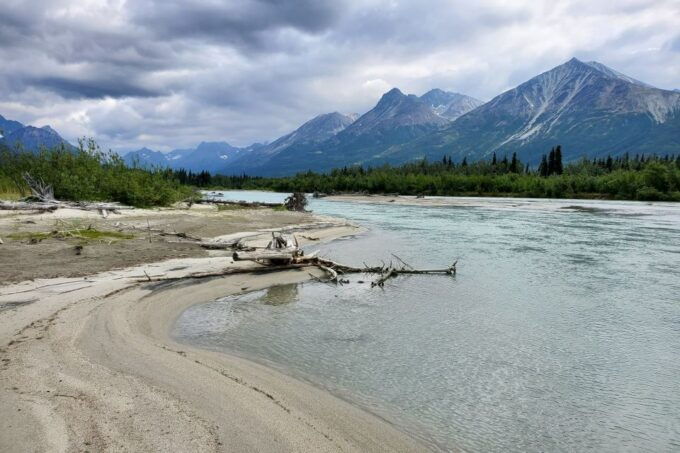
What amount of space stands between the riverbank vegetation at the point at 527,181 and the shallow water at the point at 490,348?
97166 mm

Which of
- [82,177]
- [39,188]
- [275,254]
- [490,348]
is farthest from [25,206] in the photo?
[490,348]

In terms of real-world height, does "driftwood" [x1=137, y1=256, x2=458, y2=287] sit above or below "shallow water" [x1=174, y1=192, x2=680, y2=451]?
above

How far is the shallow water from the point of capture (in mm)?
8688

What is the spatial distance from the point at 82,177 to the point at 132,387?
4524 centimetres

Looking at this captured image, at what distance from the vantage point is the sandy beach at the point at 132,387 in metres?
6.59

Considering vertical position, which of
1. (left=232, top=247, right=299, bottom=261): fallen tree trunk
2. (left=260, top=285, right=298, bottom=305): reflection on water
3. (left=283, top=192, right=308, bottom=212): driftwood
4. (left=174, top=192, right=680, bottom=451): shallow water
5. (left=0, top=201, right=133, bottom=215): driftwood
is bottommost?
(left=174, top=192, right=680, bottom=451): shallow water

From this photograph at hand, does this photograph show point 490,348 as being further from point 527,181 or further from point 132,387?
point 527,181

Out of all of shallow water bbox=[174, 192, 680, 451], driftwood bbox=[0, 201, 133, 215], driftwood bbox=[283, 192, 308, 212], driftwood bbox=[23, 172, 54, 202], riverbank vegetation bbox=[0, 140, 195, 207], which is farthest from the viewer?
driftwood bbox=[283, 192, 308, 212]

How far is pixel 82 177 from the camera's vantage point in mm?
46188

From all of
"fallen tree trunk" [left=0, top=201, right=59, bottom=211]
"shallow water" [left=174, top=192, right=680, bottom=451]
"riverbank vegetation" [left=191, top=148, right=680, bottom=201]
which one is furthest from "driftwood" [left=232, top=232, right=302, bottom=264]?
"riverbank vegetation" [left=191, top=148, right=680, bottom=201]

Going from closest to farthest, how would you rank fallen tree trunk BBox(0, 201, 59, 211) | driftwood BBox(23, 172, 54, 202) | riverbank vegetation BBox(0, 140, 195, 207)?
fallen tree trunk BBox(0, 201, 59, 211)
driftwood BBox(23, 172, 54, 202)
riverbank vegetation BBox(0, 140, 195, 207)

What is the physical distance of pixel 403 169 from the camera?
633ft

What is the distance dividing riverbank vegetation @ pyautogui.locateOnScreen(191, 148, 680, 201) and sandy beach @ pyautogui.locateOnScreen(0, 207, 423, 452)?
11727cm

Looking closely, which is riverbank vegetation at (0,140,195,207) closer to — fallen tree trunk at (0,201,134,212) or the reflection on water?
fallen tree trunk at (0,201,134,212)
